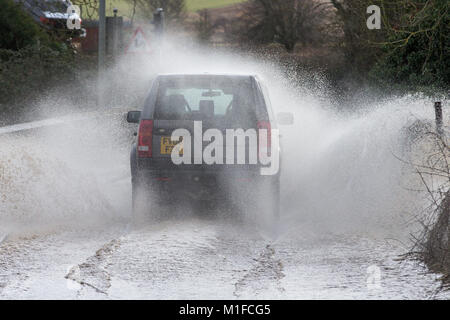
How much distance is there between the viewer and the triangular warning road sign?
1015 inches

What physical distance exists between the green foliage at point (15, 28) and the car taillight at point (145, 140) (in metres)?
21.6

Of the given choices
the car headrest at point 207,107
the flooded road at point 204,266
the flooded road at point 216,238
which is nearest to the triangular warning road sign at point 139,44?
the flooded road at point 216,238

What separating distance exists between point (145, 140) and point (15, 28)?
2262 cm

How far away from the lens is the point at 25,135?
13820 millimetres

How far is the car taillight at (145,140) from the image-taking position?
32.1ft

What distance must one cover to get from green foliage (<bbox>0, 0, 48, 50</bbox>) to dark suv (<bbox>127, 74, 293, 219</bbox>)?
2164cm

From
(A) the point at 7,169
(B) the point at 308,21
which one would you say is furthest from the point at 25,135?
(B) the point at 308,21

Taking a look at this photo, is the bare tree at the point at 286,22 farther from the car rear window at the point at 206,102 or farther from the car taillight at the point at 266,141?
the car taillight at the point at 266,141

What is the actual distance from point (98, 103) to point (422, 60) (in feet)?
28.3

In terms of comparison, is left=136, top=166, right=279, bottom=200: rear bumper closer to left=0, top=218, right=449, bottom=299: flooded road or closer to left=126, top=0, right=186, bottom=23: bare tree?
left=0, top=218, right=449, bottom=299: flooded road

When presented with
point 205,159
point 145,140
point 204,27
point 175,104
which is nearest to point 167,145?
point 145,140

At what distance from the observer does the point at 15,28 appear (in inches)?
1223

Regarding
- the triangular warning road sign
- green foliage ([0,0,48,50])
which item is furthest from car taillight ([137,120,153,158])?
green foliage ([0,0,48,50])
